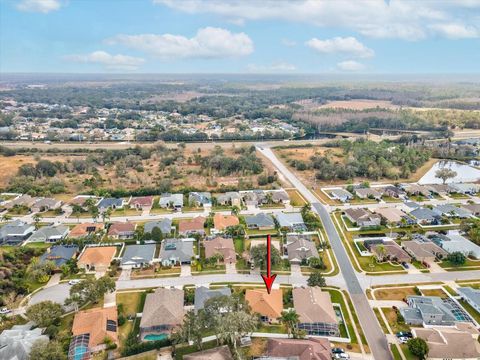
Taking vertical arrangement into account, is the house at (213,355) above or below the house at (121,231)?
Answer: above

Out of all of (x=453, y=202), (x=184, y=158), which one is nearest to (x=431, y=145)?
(x=453, y=202)

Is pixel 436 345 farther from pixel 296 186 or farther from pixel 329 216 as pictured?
pixel 296 186

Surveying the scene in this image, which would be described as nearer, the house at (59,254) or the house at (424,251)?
the house at (59,254)

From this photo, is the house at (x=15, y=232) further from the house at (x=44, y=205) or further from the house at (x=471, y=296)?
the house at (x=471, y=296)

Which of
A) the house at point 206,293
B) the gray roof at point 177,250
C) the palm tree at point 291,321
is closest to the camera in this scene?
the palm tree at point 291,321

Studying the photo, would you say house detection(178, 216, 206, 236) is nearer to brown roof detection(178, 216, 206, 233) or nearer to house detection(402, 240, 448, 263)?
brown roof detection(178, 216, 206, 233)

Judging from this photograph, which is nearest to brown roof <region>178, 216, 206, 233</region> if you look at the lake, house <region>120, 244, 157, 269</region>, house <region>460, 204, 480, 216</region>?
house <region>120, 244, 157, 269</region>

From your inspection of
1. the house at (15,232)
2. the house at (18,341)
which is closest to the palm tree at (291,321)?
the house at (18,341)
